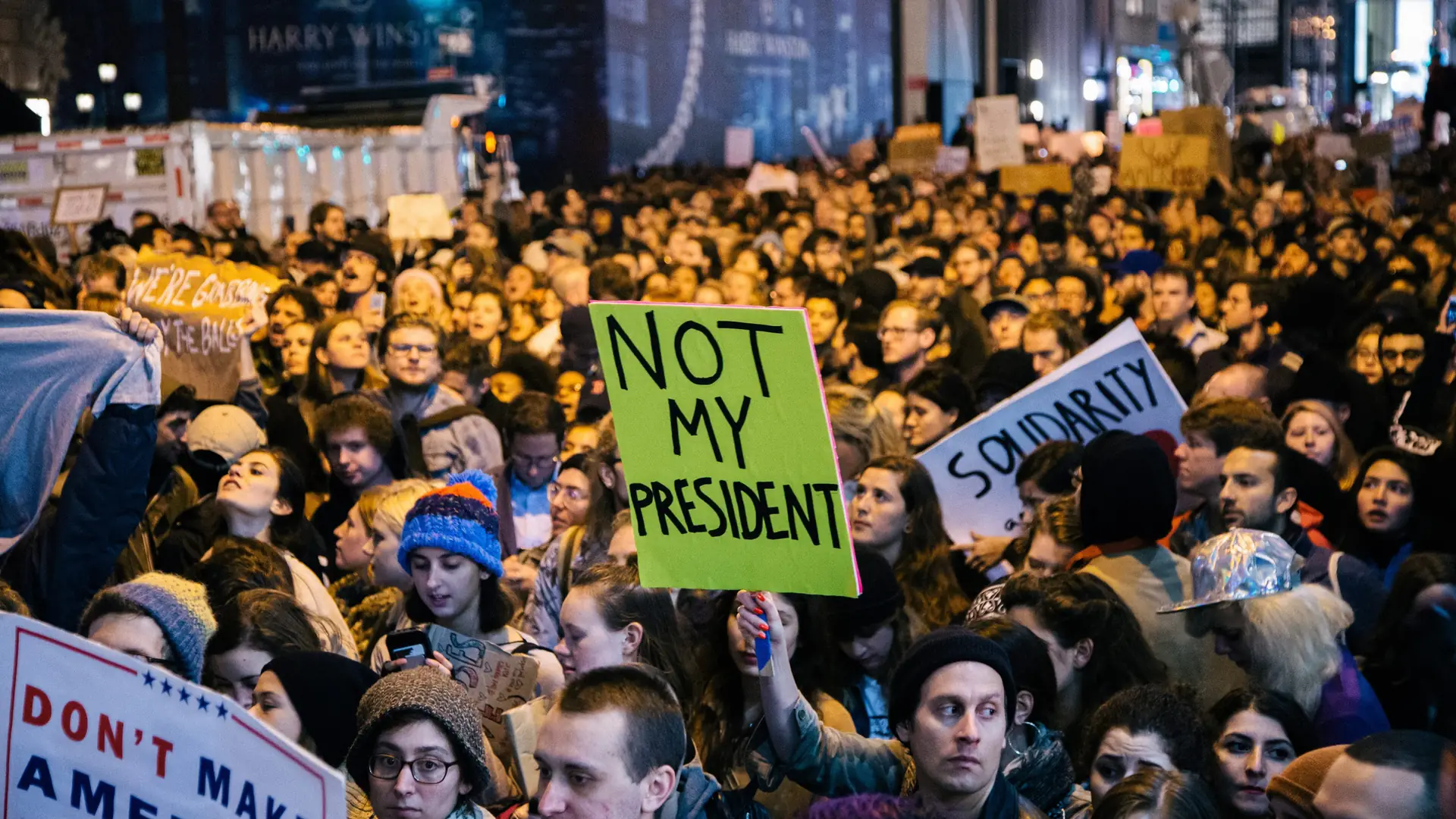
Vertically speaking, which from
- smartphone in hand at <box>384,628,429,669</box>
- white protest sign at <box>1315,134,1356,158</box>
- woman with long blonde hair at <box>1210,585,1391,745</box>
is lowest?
woman with long blonde hair at <box>1210,585,1391,745</box>

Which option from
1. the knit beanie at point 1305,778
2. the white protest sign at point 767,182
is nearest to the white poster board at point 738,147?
the white protest sign at point 767,182

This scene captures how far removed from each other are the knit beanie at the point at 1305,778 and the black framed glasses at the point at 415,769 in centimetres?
154

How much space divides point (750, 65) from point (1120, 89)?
27.0 m

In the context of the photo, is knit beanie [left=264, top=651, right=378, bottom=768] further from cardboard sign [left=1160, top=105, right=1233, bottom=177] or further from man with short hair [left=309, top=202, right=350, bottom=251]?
cardboard sign [left=1160, top=105, right=1233, bottom=177]

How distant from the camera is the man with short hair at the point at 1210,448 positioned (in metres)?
5.64

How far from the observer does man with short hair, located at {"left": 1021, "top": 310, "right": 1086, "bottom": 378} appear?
26.2ft

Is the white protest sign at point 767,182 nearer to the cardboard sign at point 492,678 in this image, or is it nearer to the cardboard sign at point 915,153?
the cardboard sign at point 915,153

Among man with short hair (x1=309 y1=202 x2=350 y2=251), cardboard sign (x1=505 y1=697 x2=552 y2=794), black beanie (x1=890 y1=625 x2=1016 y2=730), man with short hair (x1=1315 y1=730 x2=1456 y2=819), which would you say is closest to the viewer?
man with short hair (x1=1315 y1=730 x2=1456 y2=819)

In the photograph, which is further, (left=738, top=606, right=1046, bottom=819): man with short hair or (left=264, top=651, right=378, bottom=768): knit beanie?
(left=264, top=651, right=378, bottom=768): knit beanie

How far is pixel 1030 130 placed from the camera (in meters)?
29.8

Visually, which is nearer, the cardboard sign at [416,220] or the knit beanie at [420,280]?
the knit beanie at [420,280]

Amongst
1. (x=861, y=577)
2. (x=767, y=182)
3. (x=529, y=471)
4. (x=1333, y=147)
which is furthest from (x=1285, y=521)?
(x=1333, y=147)

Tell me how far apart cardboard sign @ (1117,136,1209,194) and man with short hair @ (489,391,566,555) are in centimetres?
1052

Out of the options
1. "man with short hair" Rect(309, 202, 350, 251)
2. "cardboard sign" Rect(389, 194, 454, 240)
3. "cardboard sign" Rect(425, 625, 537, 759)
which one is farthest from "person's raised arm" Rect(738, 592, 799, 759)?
"man with short hair" Rect(309, 202, 350, 251)
